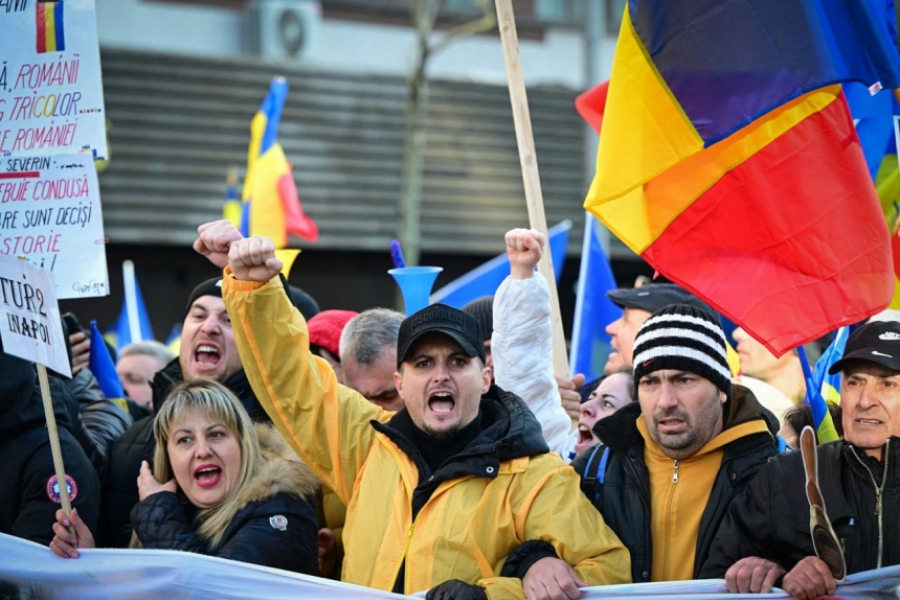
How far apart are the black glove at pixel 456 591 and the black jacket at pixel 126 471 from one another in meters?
1.43

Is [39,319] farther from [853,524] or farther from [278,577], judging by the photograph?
[853,524]

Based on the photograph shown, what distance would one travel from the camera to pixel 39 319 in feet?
13.9

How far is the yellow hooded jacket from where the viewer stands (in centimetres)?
390

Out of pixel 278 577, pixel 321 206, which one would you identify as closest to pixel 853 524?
pixel 278 577

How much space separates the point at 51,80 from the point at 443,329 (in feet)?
6.14

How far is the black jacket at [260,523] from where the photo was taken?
420 centimetres

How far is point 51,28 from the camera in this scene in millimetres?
5000

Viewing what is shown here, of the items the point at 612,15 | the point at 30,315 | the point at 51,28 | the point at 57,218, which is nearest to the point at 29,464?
the point at 30,315

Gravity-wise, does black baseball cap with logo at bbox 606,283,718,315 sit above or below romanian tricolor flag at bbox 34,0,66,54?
below

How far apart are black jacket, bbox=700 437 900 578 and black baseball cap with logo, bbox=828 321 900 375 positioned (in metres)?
0.23

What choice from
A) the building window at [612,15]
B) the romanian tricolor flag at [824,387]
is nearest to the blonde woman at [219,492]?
the romanian tricolor flag at [824,387]

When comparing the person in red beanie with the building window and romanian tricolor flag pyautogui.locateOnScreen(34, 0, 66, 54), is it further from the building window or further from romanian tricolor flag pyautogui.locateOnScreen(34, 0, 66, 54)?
the building window

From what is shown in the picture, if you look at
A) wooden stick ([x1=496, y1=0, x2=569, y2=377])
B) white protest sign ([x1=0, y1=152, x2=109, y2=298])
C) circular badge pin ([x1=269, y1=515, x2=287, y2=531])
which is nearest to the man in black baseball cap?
wooden stick ([x1=496, y1=0, x2=569, y2=377])

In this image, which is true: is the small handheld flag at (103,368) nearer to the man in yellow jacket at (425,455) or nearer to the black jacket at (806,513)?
the man in yellow jacket at (425,455)
